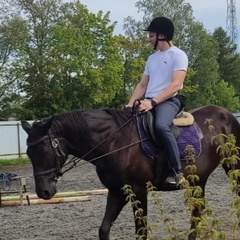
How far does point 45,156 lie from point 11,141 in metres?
22.4

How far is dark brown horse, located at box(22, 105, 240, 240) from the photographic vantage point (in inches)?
204

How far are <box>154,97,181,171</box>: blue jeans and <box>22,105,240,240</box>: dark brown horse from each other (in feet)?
0.46

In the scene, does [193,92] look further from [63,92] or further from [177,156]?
[177,156]

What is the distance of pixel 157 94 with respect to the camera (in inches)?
222

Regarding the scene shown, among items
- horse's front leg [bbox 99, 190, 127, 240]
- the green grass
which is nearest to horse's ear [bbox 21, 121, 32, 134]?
horse's front leg [bbox 99, 190, 127, 240]

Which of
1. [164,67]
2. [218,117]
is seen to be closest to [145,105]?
[164,67]

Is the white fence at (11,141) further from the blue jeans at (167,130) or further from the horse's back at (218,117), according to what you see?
the blue jeans at (167,130)

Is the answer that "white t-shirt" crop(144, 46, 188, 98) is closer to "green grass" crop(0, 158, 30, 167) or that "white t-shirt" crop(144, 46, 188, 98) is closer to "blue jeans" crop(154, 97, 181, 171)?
"blue jeans" crop(154, 97, 181, 171)

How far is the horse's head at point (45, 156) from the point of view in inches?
203

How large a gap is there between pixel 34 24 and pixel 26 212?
3257 centimetres

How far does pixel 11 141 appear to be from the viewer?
2712 cm

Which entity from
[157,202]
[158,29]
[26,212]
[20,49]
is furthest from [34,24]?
[157,202]

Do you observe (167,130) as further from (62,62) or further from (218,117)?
(62,62)

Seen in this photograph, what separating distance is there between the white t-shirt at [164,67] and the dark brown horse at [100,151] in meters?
0.38
